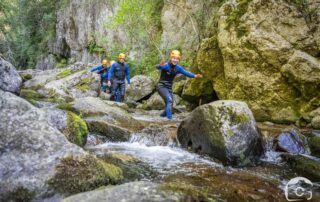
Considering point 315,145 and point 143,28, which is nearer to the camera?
point 315,145

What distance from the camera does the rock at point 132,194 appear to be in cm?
315

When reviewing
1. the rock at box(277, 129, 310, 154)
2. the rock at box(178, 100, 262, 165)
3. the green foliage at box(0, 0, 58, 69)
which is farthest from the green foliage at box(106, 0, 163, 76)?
the green foliage at box(0, 0, 58, 69)

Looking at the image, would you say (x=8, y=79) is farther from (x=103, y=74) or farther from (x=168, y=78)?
(x=103, y=74)

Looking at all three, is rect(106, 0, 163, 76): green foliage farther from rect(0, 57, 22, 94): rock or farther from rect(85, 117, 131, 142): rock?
rect(85, 117, 131, 142): rock

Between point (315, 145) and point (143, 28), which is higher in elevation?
point (143, 28)

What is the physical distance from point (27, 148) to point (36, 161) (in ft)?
0.82

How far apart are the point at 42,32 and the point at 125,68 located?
32.7 meters

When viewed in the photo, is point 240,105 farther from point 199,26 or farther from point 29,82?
point 29,82

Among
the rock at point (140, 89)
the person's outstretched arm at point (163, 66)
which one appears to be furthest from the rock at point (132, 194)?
the rock at point (140, 89)

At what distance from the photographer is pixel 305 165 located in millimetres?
6691

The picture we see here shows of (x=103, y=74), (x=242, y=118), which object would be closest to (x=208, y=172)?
(x=242, y=118)

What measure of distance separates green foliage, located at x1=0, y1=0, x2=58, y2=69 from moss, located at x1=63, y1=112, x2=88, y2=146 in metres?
37.5

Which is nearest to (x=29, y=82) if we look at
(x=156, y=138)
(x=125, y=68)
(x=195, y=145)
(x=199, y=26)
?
(x=125, y=68)

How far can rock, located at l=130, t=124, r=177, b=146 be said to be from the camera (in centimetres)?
849
